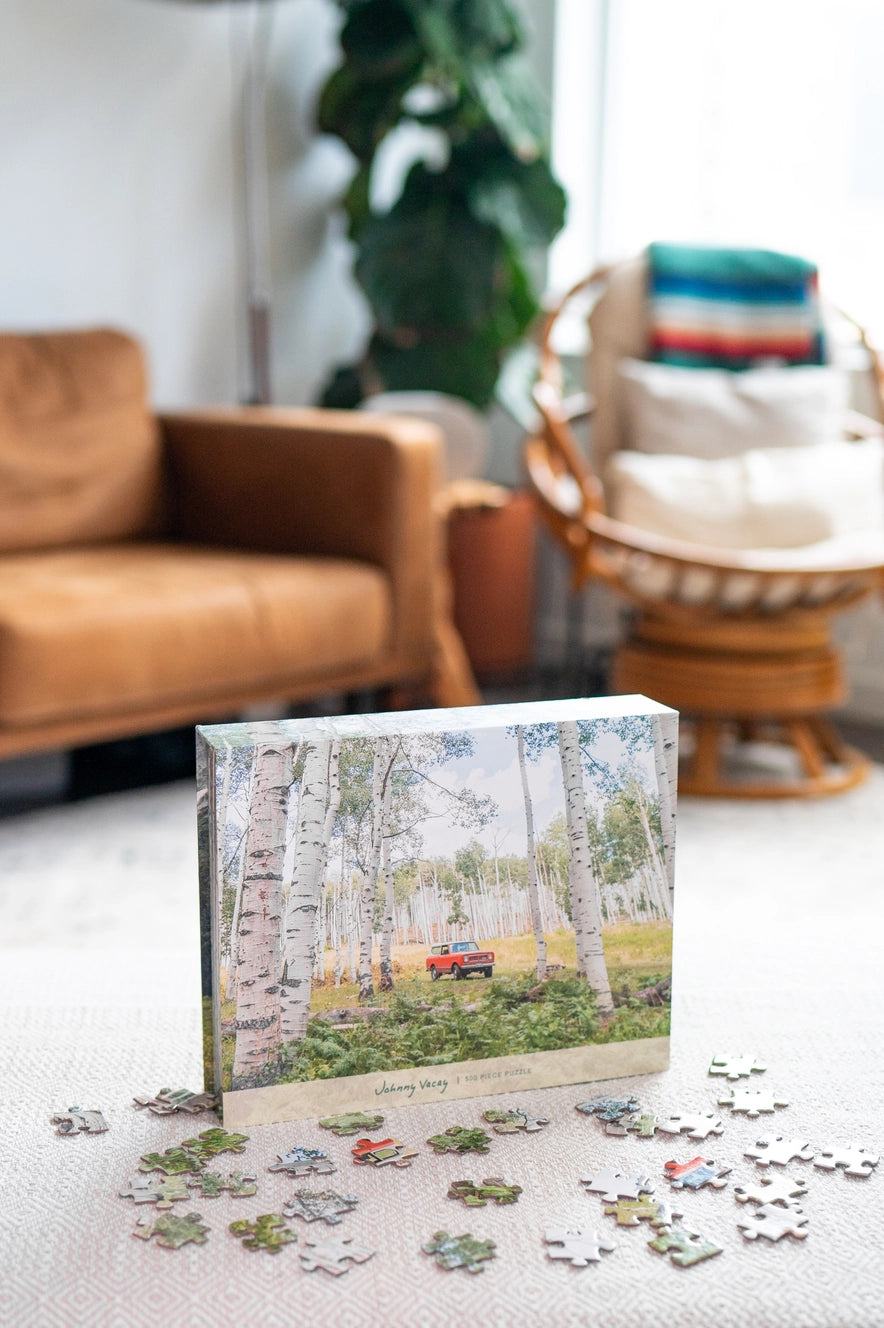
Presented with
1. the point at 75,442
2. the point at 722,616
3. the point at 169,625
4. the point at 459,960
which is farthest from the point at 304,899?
the point at 75,442

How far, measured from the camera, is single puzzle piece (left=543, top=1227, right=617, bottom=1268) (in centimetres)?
95

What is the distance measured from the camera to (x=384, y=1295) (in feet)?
3.01

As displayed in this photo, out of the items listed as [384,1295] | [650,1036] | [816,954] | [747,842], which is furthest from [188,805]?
[384,1295]

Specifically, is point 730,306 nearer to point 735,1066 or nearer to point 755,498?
point 755,498

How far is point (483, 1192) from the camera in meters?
1.02

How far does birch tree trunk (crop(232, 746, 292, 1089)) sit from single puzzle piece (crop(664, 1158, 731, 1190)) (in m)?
0.31

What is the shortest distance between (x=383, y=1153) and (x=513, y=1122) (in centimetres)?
11

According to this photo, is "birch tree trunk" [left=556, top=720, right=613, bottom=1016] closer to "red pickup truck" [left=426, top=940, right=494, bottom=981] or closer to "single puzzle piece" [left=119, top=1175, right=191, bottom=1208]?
"red pickup truck" [left=426, top=940, right=494, bottom=981]

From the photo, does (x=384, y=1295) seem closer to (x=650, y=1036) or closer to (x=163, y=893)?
(x=650, y=1036)

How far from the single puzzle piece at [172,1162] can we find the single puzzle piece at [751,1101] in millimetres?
415

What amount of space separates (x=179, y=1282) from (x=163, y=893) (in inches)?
57.0

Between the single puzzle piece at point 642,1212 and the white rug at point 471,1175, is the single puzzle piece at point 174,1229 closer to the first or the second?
the white rug at point 471,1175

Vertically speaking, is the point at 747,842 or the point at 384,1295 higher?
the point at 384,1295

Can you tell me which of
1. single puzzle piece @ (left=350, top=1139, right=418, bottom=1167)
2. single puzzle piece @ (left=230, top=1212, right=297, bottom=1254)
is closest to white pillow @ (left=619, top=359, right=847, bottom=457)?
single puzzle piece @ (left=350, top=1139, right=418, bottom=1167)
